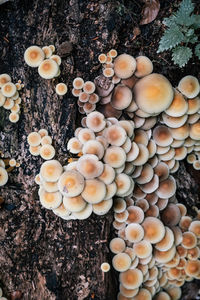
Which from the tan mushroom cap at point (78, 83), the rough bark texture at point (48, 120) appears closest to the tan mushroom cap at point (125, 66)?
the rough bark texture at point (48, 120)

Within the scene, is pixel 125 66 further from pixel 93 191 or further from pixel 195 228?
pixel 195 228

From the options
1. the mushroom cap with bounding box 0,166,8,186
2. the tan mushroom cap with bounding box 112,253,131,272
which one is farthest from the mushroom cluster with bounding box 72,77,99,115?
the tan mushroom cap with bounding box 112,253,131,272

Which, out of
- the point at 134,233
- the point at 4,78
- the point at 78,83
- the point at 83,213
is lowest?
the point at 134,233

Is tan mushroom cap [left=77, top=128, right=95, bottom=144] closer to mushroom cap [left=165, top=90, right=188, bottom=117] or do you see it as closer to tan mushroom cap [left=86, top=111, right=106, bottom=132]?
tan mushroom cap [left=86, top=111, right=106, bottom=132]

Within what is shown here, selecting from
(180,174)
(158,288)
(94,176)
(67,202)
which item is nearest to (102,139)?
(94,176)

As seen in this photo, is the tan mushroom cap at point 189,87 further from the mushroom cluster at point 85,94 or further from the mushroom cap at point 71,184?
the mushroom cap at point 71,184

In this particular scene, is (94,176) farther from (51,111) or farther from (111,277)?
(111,277)

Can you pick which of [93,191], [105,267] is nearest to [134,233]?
[105,267]
